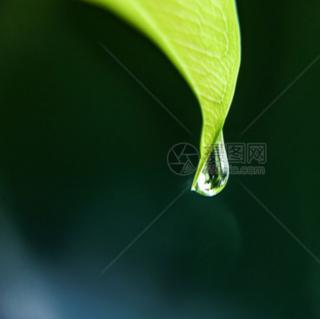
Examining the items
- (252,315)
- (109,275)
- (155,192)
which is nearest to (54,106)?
(155,192)

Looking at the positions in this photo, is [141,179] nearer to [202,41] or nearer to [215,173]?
[215,173]

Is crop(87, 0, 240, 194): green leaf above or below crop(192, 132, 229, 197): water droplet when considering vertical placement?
above

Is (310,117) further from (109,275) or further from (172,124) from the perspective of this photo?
(109,275)

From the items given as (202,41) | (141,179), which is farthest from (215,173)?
(202,41)

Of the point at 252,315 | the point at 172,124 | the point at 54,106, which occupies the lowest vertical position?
the point at 252,315

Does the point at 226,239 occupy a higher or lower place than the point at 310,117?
lower
